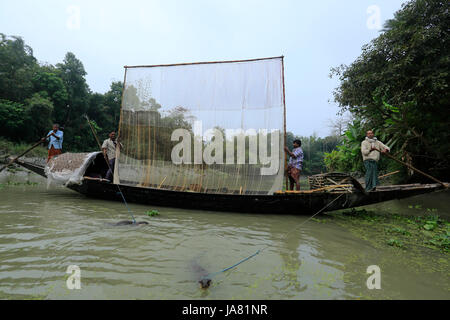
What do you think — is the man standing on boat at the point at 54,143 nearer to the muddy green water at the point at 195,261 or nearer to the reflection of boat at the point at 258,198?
the reflection of boat at the point at 258,198

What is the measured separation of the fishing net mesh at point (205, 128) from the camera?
21.1 ft

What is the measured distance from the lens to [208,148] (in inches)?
272

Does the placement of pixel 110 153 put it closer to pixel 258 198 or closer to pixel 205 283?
pixel 258 198

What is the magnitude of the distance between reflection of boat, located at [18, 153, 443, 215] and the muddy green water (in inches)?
32.8

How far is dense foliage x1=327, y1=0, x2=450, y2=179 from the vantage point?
6.74 meters

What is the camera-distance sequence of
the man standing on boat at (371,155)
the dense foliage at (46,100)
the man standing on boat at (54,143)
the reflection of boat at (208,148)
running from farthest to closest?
the dense foliage at (46,100) → the man standing on boat at (54,143) → the reflection of boat at (208,148) → the man standing on boat at (371,155)

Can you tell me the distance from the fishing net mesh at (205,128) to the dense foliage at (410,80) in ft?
13.6

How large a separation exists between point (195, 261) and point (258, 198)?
130 inches

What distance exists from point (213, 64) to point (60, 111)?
80.8 feet

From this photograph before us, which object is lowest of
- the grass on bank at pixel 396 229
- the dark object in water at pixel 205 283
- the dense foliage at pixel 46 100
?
the dark object in water at pixel 205 283

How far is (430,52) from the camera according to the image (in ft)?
21.6

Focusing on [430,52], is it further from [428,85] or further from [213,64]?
[213,64]
